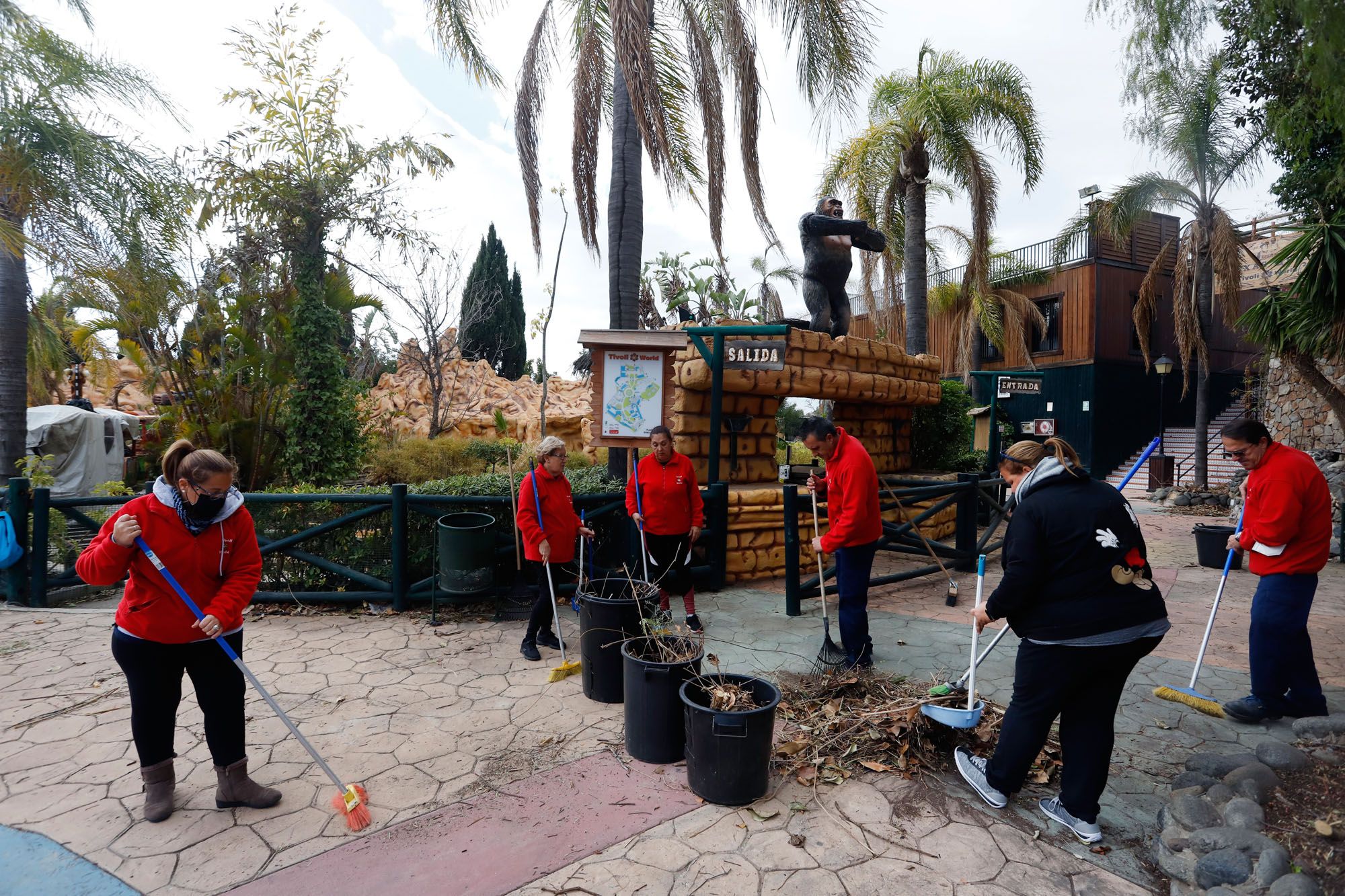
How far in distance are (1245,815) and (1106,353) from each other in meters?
22.0

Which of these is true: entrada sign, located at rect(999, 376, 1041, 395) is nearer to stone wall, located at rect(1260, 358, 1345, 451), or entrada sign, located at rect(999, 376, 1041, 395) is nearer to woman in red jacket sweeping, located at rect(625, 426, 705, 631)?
woman in red jacket sweeping, located at rect(625, 426, 705, 631)

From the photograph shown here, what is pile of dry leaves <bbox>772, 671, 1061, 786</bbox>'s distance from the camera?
3.38m

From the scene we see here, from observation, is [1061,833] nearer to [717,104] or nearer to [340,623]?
[340,623]

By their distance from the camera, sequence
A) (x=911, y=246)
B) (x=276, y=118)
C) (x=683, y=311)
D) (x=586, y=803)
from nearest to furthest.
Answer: (x=586, y=803)
(x=276, y=118)
(x=911, y=246)
(x=683, y=311)

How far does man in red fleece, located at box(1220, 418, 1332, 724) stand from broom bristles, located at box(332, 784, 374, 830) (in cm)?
464

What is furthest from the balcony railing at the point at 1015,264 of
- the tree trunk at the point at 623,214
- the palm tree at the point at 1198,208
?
the tree trunk at the point at 623,214

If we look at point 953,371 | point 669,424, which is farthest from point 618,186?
point 953,371

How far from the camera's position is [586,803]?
3.12 metres

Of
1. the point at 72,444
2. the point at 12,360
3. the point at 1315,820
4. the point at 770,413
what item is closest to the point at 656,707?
the point at 1315,820

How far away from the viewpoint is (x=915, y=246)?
13.4m

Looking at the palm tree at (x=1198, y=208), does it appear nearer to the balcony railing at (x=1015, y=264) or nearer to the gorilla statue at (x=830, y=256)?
the balcony railing at (x=1015, y=264)

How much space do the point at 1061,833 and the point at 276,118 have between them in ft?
42.9

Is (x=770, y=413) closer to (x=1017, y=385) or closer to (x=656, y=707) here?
(x=1017, y=385)

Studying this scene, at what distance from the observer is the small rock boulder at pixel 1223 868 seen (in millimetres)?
2398
